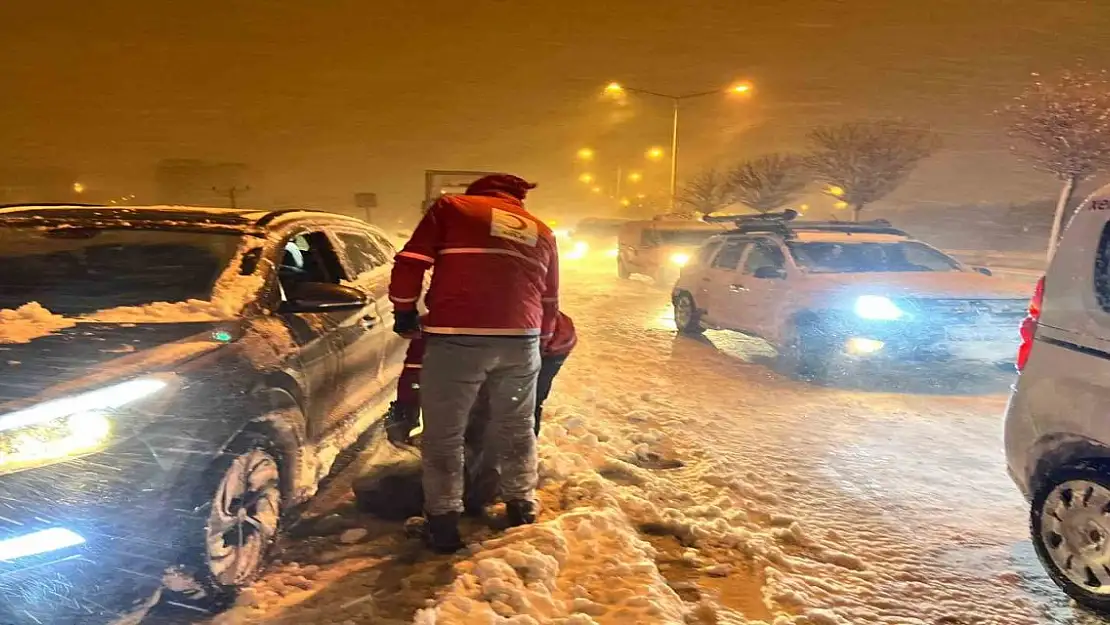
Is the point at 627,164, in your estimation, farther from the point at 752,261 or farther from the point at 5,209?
the point at 5,209

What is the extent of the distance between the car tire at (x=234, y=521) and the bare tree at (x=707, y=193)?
45422 millimetres

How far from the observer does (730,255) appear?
938 cm

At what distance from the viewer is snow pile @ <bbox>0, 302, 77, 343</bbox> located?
2.82 meters

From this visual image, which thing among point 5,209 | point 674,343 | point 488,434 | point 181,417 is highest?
point 5,209

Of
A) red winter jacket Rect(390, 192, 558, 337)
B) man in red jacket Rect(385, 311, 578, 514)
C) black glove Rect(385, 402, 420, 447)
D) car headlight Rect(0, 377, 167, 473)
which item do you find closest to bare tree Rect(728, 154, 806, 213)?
man in red jacket Rect(385, 311, 578, 514)

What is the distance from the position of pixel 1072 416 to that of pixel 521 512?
7.73ft

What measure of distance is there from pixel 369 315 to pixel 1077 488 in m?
3.59

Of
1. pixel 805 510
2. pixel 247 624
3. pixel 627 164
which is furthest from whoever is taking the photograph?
pixel 627 164

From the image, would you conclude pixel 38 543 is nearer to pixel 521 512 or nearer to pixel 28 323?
pixel 28 323

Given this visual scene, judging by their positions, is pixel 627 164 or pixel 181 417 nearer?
pixel 181 417

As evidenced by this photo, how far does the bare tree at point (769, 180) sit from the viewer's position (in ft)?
143

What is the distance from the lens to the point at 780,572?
132 inches

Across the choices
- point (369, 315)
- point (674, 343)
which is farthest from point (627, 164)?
point (369, 315)

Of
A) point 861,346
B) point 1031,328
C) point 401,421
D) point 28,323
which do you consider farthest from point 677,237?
point 28,323
